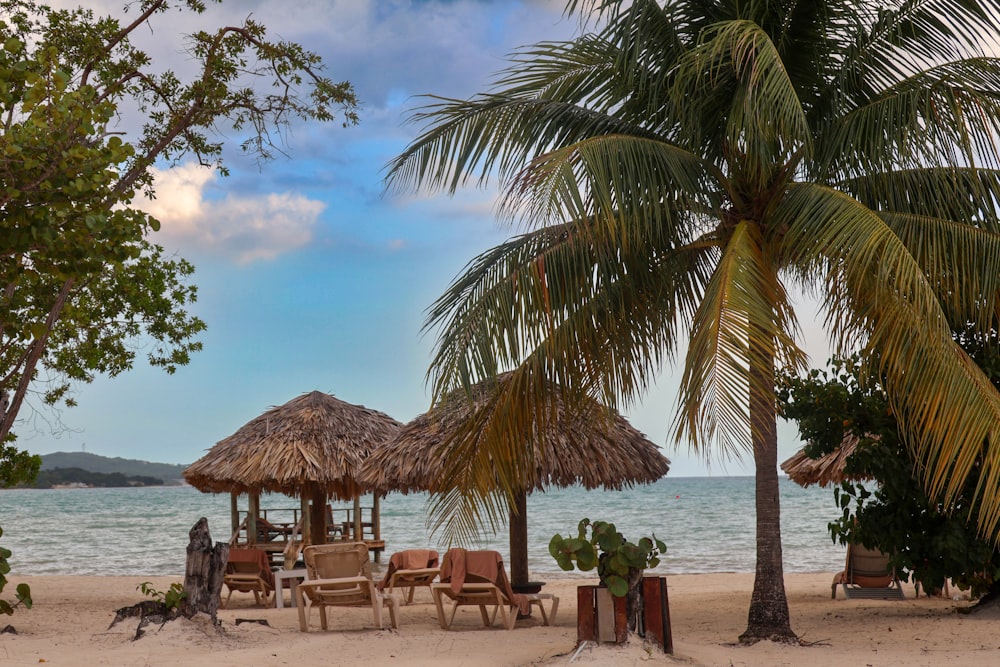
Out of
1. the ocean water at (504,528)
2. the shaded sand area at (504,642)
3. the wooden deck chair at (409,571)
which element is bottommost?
the ocean water at (504,528)

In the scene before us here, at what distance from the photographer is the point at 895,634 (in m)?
7.70

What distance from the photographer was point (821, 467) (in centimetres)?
1112

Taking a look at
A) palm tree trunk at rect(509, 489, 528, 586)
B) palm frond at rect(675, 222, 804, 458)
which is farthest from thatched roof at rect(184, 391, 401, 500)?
palm frond at rect(675, 222, 804, 458)

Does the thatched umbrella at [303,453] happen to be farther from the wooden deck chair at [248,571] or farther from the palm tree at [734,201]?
the palm tree at [734,201]

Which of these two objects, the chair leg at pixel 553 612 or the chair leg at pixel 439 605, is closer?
the chair leg at pixel 439 605

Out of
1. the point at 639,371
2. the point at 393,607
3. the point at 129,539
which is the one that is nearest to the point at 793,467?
the point at 639,371

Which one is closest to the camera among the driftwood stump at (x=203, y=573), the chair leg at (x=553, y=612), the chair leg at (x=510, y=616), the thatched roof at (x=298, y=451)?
the driftwood stump at (x=203, y=573)

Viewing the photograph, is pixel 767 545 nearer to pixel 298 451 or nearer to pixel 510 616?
pixel 510 616

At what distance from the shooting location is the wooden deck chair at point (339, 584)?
318 inches

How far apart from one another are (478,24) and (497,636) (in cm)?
499

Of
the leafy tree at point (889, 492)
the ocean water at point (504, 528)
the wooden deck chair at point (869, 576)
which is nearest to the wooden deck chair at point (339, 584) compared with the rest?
the leafy tree at point (889, 492)

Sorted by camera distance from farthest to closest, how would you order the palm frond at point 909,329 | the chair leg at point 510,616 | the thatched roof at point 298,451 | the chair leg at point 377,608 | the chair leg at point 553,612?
1. the thatched roof at point 298,451
2. the chair leg at point 553,612
3. the chair leg at point 510,616
4. the chair leg at point 377,608
5. the palm frond at point 909,329

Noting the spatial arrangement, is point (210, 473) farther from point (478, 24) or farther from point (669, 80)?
point (669, 80)

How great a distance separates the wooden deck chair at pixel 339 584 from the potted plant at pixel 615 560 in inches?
92.2
